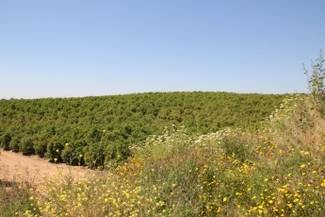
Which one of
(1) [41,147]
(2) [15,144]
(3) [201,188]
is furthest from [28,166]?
(3) [201,188]

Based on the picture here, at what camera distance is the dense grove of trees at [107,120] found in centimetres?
1538

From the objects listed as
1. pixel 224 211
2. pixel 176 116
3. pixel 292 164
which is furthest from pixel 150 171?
pixel 176 116

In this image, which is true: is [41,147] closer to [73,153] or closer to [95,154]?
[73,153]

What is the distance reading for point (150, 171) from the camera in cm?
831

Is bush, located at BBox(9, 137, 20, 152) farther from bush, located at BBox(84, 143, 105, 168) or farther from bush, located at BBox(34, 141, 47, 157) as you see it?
bush, located at BBox(84, 143, 105, 168)

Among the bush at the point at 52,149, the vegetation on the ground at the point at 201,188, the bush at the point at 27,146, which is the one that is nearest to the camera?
the vegetation on the ground at the point at 201,188

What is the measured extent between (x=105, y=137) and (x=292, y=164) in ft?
28.9

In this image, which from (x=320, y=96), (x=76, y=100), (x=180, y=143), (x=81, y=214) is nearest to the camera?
(x=81, y=214)

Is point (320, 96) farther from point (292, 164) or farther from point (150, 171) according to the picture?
point (150, 171)

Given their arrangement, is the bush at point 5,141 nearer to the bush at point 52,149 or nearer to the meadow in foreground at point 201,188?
the bush at point 52,149

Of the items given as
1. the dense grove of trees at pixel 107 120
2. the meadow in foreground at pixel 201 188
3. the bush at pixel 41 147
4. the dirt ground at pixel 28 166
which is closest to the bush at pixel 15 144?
the dense grove of trees at pixel 107 120

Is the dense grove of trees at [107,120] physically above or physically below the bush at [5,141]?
above

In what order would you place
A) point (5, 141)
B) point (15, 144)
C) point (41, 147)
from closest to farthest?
point (41, 147)
point (15, 144)
point (5, 141)

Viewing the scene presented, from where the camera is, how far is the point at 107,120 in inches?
859
